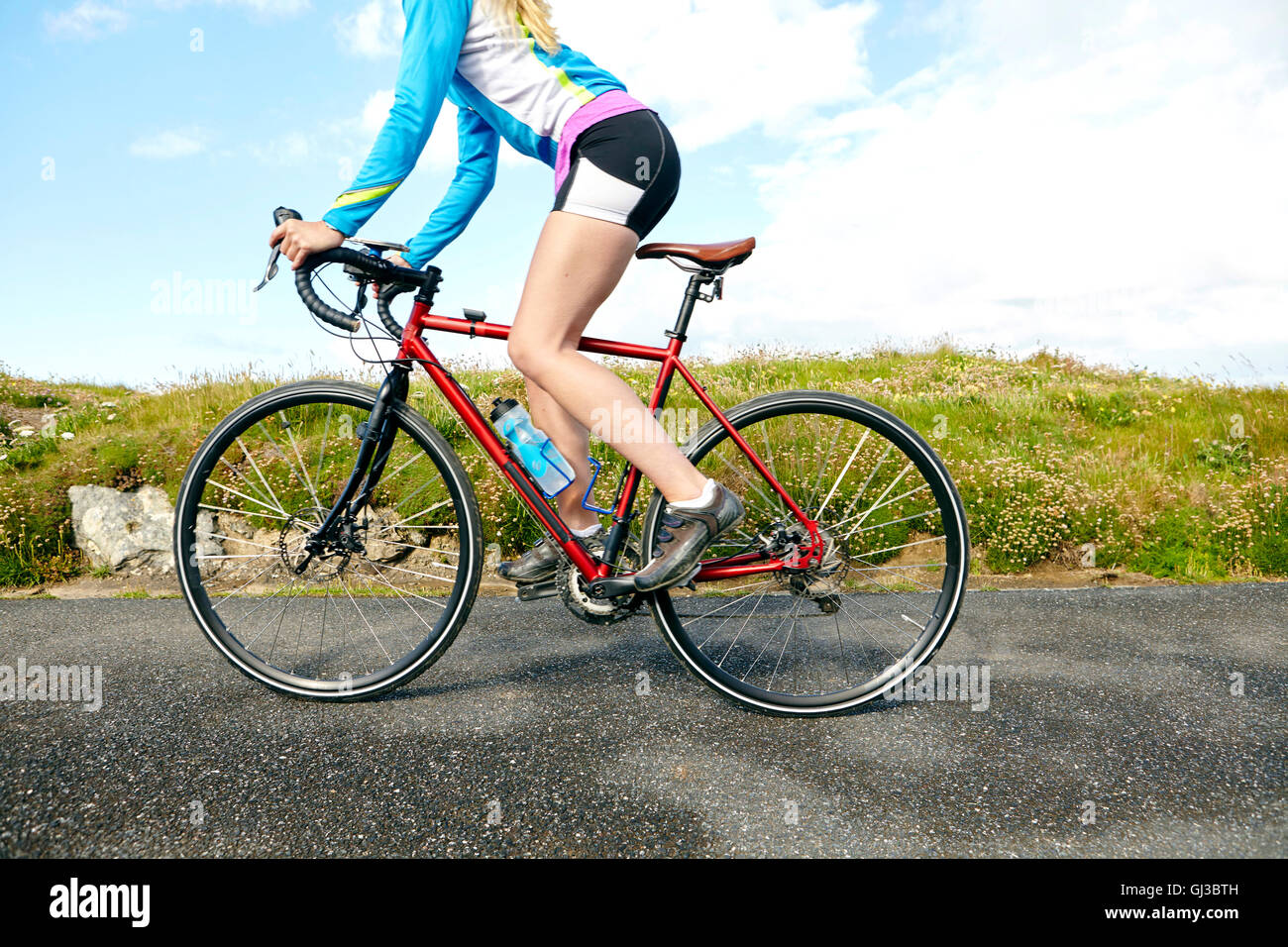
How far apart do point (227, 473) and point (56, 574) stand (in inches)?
58.1

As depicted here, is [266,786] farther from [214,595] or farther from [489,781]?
[214,595]

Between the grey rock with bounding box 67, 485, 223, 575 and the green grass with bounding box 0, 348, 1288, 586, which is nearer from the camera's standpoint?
the green grass with bounding box 0, 348, 1288, 586

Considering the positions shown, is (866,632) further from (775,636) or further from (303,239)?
(303,239)

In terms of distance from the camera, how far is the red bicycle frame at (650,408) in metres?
2.98

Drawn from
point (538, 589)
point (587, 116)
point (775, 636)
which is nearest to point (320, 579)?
point (538, 589)

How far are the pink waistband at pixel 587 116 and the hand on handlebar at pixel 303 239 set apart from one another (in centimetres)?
85

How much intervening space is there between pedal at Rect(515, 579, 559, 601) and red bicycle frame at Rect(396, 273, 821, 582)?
16cm

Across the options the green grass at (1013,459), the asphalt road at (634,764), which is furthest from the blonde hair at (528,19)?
the green grass at (1013,459)

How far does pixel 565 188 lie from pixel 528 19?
65 cm

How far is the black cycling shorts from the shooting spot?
2678mm

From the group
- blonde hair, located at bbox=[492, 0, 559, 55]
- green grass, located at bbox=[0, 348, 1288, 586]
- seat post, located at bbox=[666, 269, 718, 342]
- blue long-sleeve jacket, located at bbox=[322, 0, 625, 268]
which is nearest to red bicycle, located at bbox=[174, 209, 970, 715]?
seat post, located at bbox=[666, 269, 718, 342]

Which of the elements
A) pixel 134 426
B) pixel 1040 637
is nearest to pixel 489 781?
pixel 1040 637

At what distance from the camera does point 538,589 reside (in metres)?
3.13

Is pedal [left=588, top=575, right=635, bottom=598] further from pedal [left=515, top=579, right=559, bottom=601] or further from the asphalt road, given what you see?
the asphalt road
